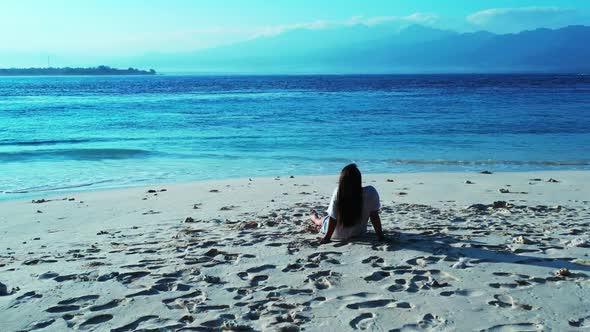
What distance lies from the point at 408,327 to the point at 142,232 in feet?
14.7

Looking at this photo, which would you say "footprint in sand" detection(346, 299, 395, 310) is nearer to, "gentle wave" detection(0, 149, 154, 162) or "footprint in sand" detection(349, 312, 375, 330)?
"footprint in sand" detection(349, 312, 375, 330)

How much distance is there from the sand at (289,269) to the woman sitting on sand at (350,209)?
0.16 metres

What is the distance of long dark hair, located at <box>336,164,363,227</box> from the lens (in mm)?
6352

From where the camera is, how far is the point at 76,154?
61.3ft

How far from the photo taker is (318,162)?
55.7ft

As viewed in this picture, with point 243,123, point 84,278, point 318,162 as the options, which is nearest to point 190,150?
point 318,162

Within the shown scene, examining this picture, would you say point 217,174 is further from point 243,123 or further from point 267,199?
point 243,123

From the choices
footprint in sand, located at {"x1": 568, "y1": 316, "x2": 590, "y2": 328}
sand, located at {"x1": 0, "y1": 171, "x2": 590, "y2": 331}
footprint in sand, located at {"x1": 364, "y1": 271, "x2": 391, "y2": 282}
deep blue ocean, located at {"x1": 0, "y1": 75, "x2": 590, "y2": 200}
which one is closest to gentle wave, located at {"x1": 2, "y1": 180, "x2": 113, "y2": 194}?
deep blue ocean, located at {"x1": 0, "y1": 75, "x2": 590, "y2": 200}

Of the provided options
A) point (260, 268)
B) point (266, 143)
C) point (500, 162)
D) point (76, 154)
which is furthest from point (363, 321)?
point (266, 143)

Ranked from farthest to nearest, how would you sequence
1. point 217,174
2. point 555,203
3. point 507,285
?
point 217,174
point 555,203
point 507,285

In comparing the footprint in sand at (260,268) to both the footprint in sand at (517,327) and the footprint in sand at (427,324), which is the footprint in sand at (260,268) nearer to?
the footprint in sand at (427,324)

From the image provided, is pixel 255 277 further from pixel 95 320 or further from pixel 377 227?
pixel 377 227

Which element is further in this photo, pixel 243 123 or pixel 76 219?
pixel 243 123

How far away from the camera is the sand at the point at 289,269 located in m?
4.27
